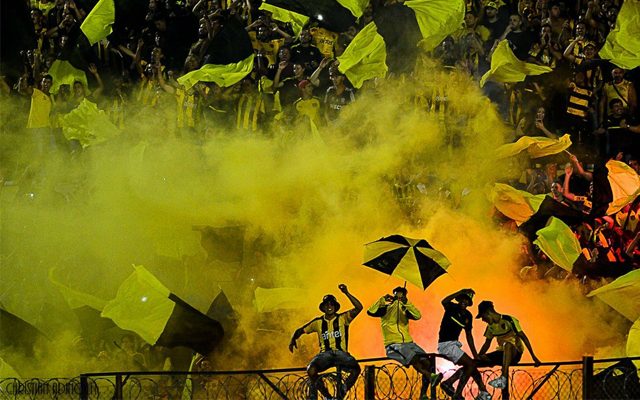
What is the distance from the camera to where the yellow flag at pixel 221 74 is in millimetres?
12695

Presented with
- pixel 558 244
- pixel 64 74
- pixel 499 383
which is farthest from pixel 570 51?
pixel 64 74

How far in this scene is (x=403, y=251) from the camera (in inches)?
447

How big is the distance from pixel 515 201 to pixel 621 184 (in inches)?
44.1

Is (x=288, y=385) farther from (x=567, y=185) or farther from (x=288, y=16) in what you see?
(x=288, y=16)

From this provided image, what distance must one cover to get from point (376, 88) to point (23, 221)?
417 centimetres

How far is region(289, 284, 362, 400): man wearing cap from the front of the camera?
1051 cm

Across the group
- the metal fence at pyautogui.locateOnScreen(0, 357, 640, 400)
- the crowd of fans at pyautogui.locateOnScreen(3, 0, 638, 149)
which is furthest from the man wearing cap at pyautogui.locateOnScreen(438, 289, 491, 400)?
the crowd of fans at pyautogui.locateOnScreen(3, 0, 638, 149)

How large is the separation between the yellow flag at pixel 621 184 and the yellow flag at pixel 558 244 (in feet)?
1.88

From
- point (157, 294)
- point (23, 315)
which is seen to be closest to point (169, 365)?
point (157, 294)

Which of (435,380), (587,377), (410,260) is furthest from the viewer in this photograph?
(410,260)

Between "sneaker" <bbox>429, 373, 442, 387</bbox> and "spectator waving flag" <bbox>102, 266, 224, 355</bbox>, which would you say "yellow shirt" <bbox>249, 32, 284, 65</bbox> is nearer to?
"spectator waving flag" <bbox>102, 266, 224, 355</bbox>

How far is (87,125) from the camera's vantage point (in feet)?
42.3

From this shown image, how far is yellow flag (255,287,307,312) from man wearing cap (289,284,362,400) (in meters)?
1.19

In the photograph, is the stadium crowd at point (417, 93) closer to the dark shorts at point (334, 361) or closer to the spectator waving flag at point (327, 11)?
the spectator waving flag at point (327, 11)
